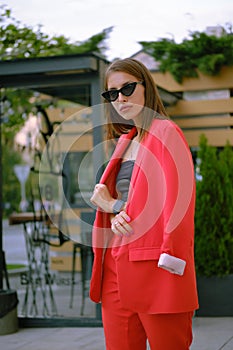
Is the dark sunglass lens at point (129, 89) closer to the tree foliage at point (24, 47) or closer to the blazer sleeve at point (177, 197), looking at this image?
the blazer sleeve at point (177, 197)

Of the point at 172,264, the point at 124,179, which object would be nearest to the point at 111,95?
the point at 124,179

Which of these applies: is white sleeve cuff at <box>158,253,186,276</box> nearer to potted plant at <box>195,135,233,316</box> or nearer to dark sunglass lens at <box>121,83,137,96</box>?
dark sunglass lens at <box>121,83,137,96</box>

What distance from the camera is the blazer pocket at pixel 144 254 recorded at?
8.30ft

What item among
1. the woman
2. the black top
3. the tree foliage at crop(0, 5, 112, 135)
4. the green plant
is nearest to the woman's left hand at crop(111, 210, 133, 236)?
the woman

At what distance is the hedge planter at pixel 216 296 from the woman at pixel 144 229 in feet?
11.0

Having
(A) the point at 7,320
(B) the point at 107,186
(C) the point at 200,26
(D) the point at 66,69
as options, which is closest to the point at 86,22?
(C) the point at 200,26

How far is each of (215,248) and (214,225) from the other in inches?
7.5

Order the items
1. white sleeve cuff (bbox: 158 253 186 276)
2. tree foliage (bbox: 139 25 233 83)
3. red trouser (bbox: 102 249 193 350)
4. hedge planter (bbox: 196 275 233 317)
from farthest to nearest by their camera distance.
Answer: tree foliage (bbox: 139 25 233 83)
hedge planter (bbox: 196 275 233 317)
red trouser (bbox: 102 249 193 350)
white sleeve cuff (bbox: 158 253 186 276)

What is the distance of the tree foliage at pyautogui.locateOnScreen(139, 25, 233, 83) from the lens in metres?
7.27

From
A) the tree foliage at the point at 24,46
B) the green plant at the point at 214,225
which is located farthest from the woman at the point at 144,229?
the tree foliage at the point at 24,46

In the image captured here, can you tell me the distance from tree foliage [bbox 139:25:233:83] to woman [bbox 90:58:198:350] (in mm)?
4696

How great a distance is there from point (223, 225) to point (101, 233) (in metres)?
3.43

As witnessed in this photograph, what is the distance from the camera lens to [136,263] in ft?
8.45

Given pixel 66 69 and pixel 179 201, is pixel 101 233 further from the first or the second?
pixel 66 69
